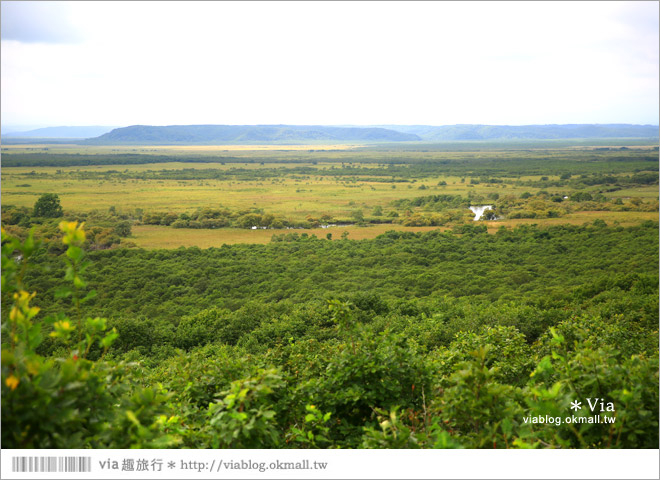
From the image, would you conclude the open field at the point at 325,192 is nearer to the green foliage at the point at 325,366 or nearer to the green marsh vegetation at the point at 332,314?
the green marsh vegetation at the point at 332,314

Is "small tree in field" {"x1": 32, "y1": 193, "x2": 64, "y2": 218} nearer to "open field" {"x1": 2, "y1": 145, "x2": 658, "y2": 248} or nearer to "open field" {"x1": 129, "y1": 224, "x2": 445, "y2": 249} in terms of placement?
"open field" {"x1": 2, "y1": 145, "x2": 658, "y2": 248}

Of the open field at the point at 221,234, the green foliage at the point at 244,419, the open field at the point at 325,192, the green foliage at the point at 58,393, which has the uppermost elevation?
the green foliage at the point at 58,393

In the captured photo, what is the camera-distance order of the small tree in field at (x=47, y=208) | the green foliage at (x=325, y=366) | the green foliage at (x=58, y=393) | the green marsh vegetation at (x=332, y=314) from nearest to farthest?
the green foliage at (x=58, y=393), the green foliage at (x=325, y=366), the green marsh vegetation at (x=332, y=314), the small tree in field at (x=47, y=208)

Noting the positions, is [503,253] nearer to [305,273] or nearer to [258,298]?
[305,273]

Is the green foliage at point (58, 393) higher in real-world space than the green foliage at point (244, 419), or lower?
higher

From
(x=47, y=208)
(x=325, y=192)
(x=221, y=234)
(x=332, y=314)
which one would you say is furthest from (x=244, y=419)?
(x=325, y=192)

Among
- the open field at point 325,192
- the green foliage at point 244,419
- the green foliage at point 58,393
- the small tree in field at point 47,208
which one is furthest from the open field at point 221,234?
the green foliage at point 58,393

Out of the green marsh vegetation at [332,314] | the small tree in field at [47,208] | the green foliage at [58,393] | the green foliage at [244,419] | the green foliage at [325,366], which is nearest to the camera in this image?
the green foliage at [58,393]

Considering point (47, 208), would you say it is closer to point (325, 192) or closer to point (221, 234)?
point (221, 234)

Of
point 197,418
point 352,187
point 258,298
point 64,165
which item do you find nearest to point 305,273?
point 258,298
